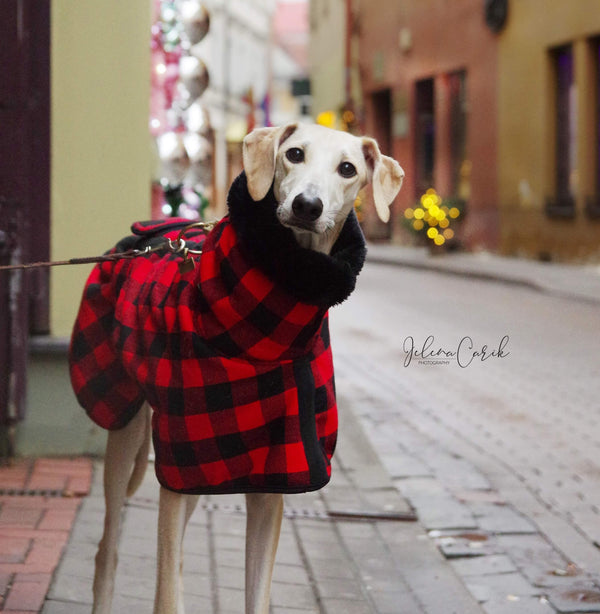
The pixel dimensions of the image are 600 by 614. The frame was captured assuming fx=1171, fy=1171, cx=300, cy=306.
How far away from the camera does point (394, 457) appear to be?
6.12 meters

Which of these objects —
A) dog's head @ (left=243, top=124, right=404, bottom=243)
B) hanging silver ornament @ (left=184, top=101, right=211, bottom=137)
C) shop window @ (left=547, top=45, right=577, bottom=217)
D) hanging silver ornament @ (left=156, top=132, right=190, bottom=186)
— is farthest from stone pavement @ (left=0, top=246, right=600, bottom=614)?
shop window @ (left=547, top=45, right=577, bottom=217)

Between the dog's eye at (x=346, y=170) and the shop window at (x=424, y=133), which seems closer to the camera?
the dog's eye at (x=346, y=170)

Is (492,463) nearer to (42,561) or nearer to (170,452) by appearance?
(42,561)

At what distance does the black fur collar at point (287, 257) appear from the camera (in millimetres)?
3029

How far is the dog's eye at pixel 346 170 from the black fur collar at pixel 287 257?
195 mm

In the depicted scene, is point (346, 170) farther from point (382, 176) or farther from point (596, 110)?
point (596, 110)

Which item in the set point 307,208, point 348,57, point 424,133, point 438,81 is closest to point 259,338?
point 307,208

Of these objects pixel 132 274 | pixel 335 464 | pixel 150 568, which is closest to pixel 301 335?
pixel 132 274

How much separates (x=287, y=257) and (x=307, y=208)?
0.16 meters

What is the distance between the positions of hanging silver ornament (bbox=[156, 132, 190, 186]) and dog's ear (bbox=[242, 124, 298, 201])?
3911mm

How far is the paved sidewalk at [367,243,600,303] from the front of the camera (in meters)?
15.8

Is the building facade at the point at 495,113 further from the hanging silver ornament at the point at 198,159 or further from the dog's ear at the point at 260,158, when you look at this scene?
the dog's ear at the point at 260,158

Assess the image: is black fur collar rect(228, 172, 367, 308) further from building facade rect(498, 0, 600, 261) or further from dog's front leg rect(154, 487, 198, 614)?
building facade rect(498, 0, 600, 261)

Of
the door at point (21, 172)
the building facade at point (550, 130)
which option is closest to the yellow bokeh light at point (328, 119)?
the building facade at point (550, 130)
